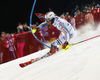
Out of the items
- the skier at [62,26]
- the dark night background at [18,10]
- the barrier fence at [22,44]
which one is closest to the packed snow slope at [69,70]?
the skier at [62,26]

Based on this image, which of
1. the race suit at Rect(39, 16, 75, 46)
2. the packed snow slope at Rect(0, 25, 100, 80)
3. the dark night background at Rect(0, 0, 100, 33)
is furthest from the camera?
the dark night background at Rect(0, 0, 100, 33)

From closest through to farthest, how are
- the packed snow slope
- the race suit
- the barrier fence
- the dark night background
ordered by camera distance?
the packed snow slope
the race suit
the barrier fence
the dark night background

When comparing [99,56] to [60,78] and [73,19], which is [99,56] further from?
[73,19]

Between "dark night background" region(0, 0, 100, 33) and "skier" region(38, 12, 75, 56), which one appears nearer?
"skier" region(38, 12, 75, 56)

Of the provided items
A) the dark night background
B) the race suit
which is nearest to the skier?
the race suit

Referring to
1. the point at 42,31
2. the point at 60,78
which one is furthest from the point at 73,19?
the point at 60,78

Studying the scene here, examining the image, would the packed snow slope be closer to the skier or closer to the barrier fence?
the skier

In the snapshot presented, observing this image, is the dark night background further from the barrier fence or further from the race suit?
the race suit

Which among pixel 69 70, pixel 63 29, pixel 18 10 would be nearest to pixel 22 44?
pixel 63 29

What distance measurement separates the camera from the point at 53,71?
7.77 feet

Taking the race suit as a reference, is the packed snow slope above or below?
below

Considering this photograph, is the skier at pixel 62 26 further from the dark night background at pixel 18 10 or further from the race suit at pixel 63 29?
the dark night background at pixel 18 10

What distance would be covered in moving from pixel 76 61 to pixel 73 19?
250 cm

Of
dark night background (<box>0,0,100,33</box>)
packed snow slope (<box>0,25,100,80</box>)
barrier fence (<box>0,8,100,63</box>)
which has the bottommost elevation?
packed snow slope (<box>0,25,100,80</box>)
